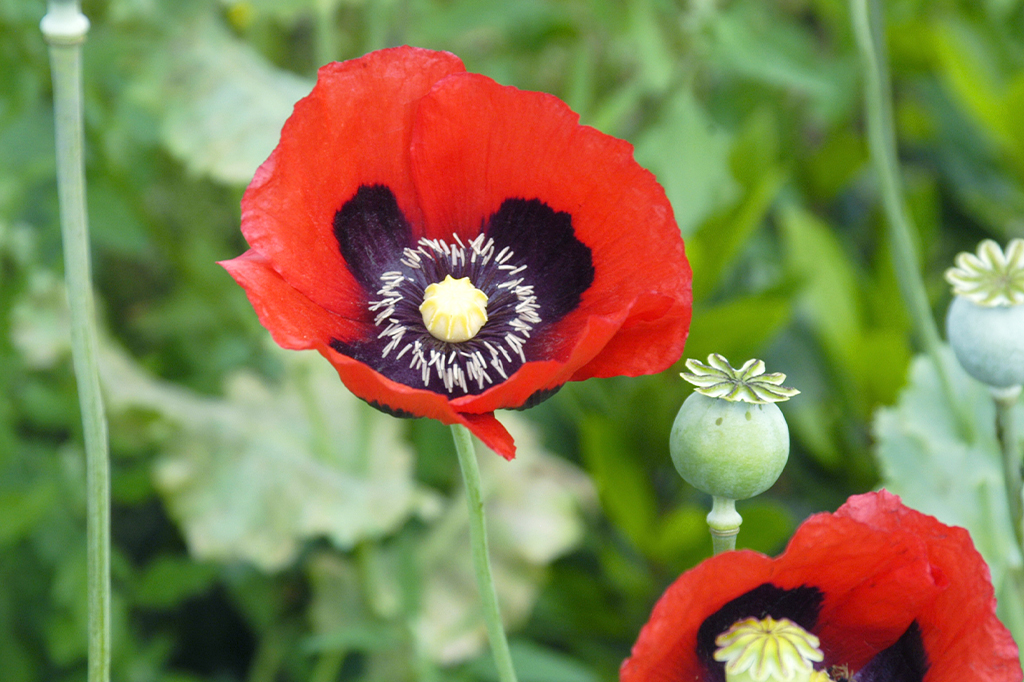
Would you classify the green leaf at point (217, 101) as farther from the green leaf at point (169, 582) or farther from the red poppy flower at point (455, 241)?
the red poppy flower at point (455, 241)

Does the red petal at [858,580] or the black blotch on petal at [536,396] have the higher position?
the black blotch on petal at [536,396]

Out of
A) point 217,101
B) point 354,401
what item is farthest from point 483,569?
point 354,401

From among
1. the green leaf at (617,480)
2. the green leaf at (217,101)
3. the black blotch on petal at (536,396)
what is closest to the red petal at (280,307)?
the black blotch on petal at (536,396)

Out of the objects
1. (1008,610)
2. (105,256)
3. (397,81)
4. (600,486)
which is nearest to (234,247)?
(105,256)

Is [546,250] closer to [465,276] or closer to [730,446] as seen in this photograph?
[465,276]

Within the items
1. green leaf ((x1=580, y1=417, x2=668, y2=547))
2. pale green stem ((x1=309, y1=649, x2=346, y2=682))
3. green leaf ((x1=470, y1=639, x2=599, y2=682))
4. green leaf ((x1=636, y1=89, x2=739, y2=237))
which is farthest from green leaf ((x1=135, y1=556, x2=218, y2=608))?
green leaf ((x1=636, y1=89, x2=739, y2=237))

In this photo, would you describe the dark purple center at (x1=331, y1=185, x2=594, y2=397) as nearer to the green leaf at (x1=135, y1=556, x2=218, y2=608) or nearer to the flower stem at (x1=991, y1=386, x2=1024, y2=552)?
the flower stem at (x1=991, y1=386, x2=1024, y2=552)
